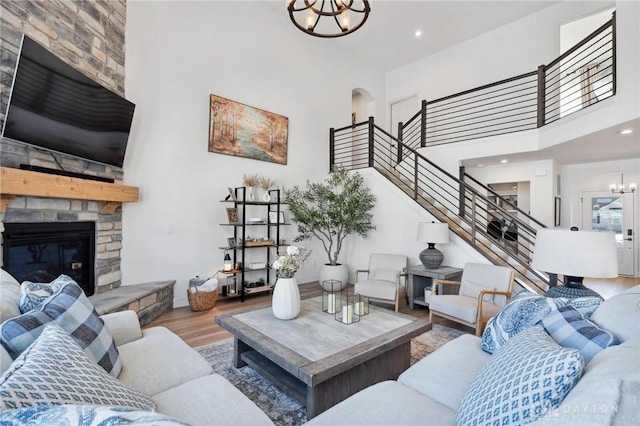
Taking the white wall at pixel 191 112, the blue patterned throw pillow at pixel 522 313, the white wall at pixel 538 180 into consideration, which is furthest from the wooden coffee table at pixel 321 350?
the white wall at pixel 538 180

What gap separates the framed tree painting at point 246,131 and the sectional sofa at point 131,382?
130 inches

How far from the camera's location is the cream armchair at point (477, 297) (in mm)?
3062

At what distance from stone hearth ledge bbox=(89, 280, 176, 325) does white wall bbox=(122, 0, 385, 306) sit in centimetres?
22

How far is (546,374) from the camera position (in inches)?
36.7

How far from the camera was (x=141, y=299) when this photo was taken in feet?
11.2

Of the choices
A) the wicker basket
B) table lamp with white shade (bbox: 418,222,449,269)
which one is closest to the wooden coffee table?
the wicker basket

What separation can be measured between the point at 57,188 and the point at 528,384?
3637 mm

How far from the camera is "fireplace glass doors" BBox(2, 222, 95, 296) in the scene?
2.74m

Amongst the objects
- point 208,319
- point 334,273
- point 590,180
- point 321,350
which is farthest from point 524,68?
point 208,319

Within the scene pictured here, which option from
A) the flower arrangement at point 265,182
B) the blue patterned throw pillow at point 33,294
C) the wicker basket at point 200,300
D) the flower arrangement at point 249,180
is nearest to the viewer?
the blue patterned throw pillow at point 33,294

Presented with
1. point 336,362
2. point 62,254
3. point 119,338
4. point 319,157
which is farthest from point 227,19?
point 336,362

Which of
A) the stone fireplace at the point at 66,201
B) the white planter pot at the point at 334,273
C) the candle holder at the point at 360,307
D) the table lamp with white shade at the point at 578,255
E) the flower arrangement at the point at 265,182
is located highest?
the flower arrangement at the point at 265,182

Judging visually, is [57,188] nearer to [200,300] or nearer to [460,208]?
[200,300]

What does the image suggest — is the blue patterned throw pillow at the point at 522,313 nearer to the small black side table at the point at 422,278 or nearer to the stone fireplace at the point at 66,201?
the small black side table at the point at 422,278
